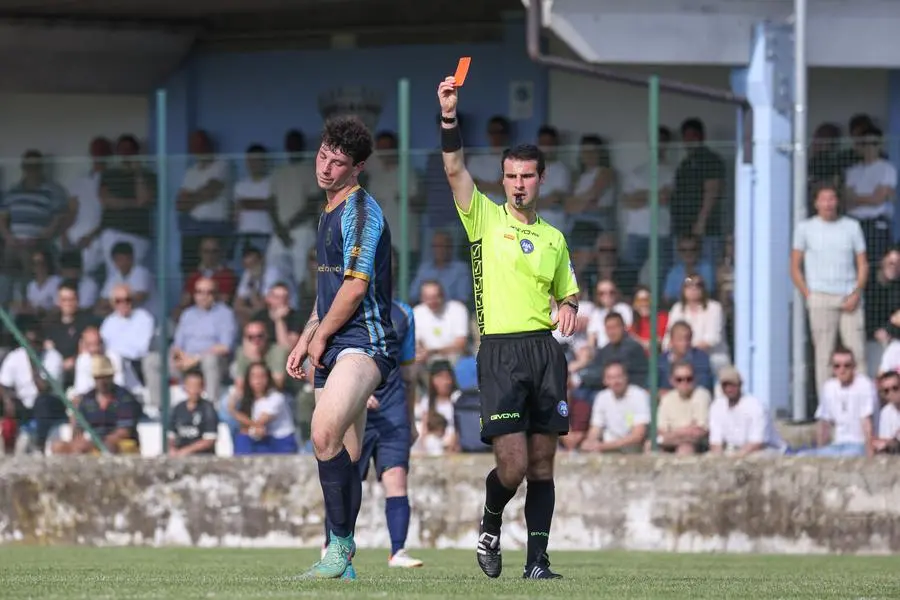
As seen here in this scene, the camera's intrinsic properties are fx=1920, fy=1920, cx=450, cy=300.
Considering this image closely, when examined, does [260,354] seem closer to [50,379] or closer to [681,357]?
[50,379]

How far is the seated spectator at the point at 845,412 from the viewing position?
48.5ft

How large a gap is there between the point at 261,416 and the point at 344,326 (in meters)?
7.02

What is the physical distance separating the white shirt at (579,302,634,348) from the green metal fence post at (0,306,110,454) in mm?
4300

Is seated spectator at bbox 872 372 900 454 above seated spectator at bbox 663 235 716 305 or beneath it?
beneath

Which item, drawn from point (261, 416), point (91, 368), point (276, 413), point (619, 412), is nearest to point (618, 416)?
→ point (619, 412)

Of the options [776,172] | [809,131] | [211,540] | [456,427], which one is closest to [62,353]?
[211,540]

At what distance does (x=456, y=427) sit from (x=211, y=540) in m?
2.37

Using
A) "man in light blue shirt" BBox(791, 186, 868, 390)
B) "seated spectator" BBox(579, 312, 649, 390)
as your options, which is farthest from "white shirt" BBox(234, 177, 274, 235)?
"man in light blue shirt" BBox(791, 186, 868, 390)

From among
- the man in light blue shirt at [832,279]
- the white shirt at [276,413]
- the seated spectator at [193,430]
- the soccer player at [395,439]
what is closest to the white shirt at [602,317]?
the man in light blue shirt at [832,279]

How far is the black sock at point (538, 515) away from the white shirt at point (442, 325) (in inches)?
231

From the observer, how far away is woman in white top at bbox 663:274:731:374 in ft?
49.9

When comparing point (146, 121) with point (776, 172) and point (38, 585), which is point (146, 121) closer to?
point (776, 172)

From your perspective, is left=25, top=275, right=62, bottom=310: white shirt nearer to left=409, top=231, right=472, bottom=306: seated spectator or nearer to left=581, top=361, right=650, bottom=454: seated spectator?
left=409, top=231, right=472, bottom=306: seated spectator

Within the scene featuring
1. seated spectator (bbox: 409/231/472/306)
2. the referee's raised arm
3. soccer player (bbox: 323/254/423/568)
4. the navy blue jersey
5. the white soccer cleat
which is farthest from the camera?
seated spectator (bbox: 409/231/472/306)
